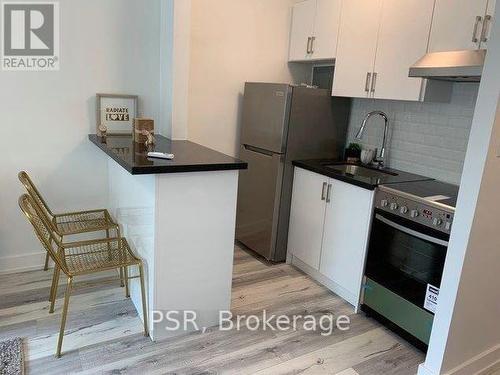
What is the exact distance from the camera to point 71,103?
2.73m

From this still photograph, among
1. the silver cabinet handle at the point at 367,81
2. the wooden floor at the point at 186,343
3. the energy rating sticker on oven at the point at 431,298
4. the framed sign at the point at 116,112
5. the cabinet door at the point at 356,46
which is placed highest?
the cabinet door at the point at 356,46

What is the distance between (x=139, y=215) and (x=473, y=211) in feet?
5.64

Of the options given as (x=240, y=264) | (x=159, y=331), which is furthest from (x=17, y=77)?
(x=240, y=264)

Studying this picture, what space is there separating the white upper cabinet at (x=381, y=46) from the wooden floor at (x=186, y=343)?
1539mm

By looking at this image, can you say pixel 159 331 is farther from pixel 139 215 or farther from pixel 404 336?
pixel 404 336

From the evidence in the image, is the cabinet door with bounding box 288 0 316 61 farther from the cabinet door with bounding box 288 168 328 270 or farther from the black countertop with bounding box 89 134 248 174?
the black countertop with bounding box 89 134 248 174

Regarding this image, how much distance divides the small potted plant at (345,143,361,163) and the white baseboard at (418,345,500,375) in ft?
5.16

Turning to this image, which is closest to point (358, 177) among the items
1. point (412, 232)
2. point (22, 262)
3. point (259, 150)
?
point (412, 232)

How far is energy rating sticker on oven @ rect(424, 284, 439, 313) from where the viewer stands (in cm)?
207

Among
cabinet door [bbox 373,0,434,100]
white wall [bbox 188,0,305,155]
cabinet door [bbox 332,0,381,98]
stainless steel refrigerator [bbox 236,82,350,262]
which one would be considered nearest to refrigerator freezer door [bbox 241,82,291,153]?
stainless steel refrigerator [bbox 236,82,350,262]

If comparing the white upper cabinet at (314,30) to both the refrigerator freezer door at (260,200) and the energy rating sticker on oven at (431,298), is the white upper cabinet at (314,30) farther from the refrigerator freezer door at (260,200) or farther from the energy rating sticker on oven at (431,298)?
the energy rating sticker on oven at (431,298)

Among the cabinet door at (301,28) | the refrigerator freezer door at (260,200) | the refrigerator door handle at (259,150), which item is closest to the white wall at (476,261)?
the refrigerator freezer door at (260,200)

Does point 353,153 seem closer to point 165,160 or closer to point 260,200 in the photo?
point 260,200

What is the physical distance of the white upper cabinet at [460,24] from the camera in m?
2.04
